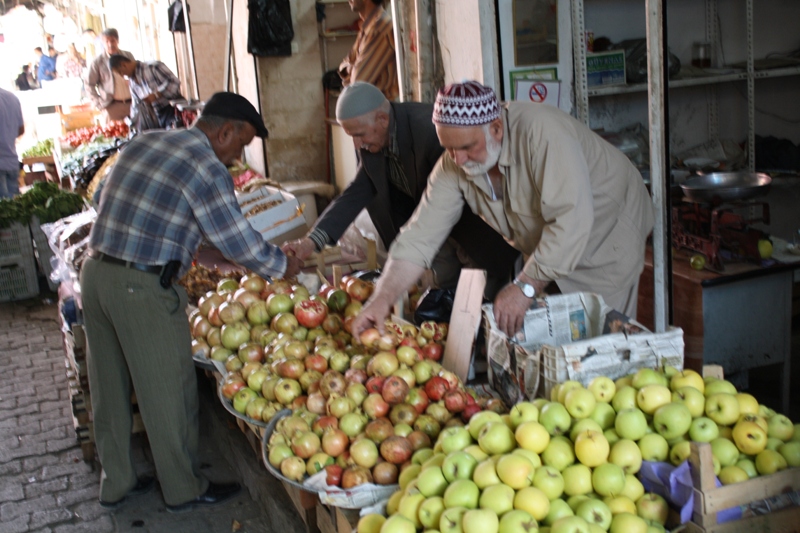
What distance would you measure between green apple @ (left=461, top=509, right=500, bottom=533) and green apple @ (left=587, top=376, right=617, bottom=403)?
23.1 inches

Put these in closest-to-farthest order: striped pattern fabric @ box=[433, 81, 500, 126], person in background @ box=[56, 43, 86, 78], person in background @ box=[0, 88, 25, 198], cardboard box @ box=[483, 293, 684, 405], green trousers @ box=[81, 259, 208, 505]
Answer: cardboard box @ box=[483, 293, 684, 405], striped pattern fabric @ box=[433, 81, 500, 126], green trousers @ box=[81, 259, 208, 505], person in background @ box=[0, 88, 25, 198], person in background @ box=[56, 43, 86, 78]

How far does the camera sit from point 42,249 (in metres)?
8.20

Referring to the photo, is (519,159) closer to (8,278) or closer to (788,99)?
(788,99)

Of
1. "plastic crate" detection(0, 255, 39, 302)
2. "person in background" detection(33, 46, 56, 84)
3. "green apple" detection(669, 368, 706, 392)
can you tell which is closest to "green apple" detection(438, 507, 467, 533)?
"green apple" detection(669, 368, 706, 392)

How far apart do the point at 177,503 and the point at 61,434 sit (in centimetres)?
167

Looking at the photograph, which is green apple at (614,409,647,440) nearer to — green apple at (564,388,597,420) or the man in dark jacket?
green apple at (564,388,597,420)

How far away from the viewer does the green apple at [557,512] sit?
1874 millimetres

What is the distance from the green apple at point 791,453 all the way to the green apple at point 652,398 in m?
0.31

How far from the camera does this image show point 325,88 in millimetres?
8453

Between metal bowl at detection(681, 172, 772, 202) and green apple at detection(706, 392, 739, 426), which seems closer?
green apple at detection(706, 392, 739, 426)

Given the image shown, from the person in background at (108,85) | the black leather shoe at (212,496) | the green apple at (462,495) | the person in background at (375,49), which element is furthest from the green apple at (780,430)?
the person in background at (108,85)

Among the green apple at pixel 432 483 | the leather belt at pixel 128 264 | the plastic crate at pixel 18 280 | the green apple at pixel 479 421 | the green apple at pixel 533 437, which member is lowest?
the plastic crate at pixel 18 280

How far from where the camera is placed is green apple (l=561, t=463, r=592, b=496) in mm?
1959

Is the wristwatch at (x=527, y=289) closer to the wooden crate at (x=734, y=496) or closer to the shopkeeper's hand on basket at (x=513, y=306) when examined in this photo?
the shopkeeper's hand on basket at (x=513, y=306)
